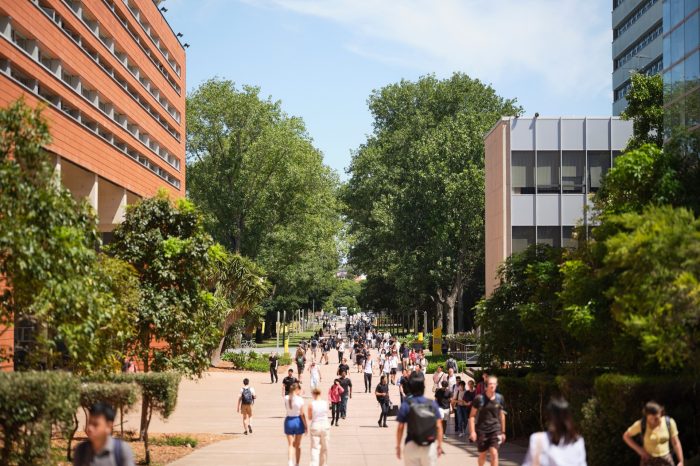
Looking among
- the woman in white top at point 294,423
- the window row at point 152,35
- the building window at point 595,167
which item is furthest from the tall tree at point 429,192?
the woman in white top at point 294,423

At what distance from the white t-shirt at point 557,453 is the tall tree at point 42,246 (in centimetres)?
855

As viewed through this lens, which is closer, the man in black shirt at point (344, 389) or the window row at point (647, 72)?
the man in black shirt at point (344, 389)

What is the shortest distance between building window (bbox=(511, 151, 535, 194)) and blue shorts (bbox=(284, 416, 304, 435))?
110 ft

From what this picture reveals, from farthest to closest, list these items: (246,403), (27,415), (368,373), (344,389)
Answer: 1. (368,373)
2. (344,389)
3. (246,403)
4. (27,415)

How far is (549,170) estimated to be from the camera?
4972cm

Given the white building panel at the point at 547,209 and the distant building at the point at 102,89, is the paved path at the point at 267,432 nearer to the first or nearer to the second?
the distant building at the point at 102,89

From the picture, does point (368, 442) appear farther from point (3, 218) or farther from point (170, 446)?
point (3, 218)

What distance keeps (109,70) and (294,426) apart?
32499mm

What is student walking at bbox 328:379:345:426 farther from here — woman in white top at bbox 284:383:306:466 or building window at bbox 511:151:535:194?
building window at bbox 511:151:535:194

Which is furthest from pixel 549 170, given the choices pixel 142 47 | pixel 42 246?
pixel 42 246

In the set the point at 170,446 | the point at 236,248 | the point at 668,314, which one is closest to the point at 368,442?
the point at 170,446

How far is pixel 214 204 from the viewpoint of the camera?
73000 mm

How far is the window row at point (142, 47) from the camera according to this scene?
4593 cm

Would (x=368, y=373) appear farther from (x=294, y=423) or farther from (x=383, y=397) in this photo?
(x=294, y=423)
